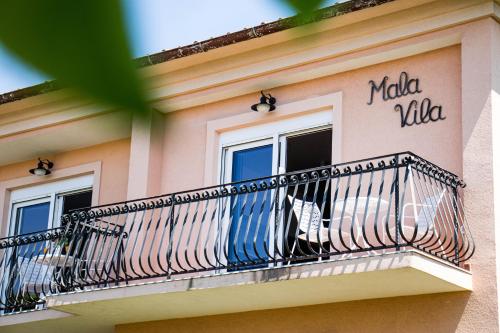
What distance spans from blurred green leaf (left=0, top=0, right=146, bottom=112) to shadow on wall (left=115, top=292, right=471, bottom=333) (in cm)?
791

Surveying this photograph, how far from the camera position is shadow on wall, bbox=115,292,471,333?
27.2 ft

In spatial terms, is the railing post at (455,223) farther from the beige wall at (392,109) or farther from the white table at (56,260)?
the white table at (56,260)

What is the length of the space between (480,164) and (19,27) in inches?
320

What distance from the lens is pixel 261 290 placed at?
877 cm

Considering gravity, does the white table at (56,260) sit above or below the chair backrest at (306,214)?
below

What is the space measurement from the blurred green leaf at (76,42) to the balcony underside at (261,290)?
7206mm

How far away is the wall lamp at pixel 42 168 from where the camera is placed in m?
12.2

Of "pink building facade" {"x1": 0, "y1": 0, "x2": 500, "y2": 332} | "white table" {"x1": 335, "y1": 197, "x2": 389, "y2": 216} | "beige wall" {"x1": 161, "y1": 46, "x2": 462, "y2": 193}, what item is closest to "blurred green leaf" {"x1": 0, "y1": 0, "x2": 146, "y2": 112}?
"pink building facade" {"x1": 0, "y1": 0, "x2": 500, "y2": 332}

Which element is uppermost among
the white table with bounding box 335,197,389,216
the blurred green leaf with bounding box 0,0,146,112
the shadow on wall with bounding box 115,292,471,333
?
the white table with bounding box 335,197,389,216

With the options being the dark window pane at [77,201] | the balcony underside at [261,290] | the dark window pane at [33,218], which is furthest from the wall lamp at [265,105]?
the dark window pane at [33,218]

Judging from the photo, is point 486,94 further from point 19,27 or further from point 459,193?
point 19,27

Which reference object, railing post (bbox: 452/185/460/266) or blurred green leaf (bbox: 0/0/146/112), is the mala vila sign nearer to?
railing post (bbox: 452/185/460/266)

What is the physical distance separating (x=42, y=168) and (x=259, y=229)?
3639 millimetres

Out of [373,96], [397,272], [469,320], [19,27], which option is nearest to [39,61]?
[19,27]
